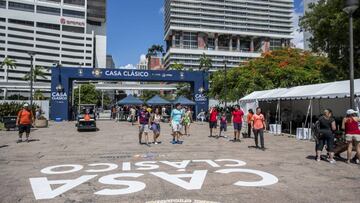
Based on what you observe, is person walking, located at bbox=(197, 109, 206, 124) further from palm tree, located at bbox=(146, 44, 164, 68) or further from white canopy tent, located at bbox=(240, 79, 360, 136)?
palm tree, located at bbox=(146, 44, 164, 68)

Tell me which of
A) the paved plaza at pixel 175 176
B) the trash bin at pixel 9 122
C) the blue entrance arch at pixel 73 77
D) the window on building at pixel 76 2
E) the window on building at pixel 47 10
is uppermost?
the window on building at pixel 76 2

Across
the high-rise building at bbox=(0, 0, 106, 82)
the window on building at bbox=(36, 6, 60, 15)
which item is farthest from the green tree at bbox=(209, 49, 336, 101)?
the window on building at bbox=(36, 6, 60, 15)

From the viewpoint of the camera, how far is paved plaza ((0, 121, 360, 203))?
263 inches

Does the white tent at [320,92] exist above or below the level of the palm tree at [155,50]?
below

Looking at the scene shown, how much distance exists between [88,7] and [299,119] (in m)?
144

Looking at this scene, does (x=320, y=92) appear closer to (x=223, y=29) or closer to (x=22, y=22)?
(x=22, y=22)

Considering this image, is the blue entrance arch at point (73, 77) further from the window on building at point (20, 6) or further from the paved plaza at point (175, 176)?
the window on building at point (20, 6)

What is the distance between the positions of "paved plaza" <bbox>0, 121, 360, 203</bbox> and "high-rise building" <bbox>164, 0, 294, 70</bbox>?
137m

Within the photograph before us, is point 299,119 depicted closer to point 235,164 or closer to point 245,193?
point 235,164

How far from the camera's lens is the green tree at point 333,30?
19.5m

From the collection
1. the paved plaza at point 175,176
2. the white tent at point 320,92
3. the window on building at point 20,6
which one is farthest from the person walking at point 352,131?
the window on building at point 20,6

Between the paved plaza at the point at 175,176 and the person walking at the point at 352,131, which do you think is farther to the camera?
the person walking at the point at 352,131

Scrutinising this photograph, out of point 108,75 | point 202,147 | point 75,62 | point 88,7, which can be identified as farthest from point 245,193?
point 88,7

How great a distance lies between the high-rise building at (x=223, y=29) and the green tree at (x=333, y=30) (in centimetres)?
12436
